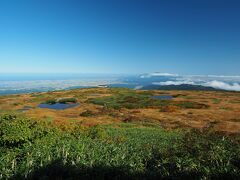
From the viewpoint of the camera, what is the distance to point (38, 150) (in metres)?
13.7

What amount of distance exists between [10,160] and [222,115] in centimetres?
5180

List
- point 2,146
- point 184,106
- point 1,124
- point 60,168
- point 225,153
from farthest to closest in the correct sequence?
point 184,106, point 1,124, point 2,146, point 225,153, point 60,168

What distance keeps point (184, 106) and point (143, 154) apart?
56.0 m

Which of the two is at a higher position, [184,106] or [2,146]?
[2,146]

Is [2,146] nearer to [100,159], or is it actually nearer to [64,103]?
[100,159]

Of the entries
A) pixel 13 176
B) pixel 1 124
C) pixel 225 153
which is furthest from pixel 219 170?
pixel 1 124

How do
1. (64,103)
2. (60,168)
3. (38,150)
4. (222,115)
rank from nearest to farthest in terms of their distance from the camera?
(60,168) < (38,150) < (222,115) < (64,103)

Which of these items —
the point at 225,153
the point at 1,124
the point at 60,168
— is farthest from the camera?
the point at 1,124

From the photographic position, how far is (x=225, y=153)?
1265cm

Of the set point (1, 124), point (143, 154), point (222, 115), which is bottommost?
point (222, 115)

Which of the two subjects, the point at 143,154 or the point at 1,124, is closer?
the point at 143,154

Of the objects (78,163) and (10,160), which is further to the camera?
(10,160)

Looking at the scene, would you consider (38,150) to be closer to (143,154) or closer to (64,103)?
(143,154)

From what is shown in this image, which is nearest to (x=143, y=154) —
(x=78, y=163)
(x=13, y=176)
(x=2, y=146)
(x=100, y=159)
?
(x=100, y=159)
